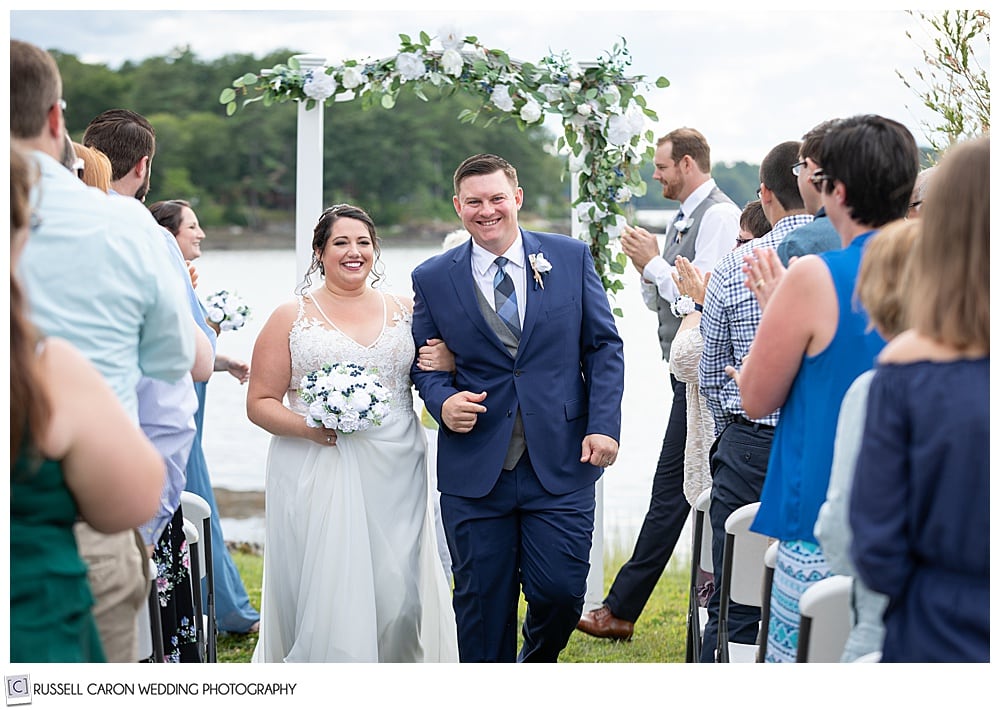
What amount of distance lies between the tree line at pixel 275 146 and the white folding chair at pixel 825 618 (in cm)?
936

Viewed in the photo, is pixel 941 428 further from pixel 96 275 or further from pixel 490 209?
pixel 490 209

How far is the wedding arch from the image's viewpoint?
462cm

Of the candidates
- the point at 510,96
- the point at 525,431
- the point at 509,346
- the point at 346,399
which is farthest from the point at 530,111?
the point at 346,399

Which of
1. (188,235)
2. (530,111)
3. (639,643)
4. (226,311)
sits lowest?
(639,643)

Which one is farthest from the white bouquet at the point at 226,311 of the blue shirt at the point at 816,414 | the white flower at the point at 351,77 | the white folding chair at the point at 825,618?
the white folding chair at the point at 825,618

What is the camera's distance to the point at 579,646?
4.93m

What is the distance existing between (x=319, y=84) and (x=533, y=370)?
1.65 metres

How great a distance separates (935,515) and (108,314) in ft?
5.56

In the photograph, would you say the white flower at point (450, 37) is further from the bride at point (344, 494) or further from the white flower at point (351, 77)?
the bride at point (344, 494)

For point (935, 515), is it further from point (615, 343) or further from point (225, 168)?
point (225, 168)

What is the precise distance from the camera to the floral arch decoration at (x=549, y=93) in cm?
462

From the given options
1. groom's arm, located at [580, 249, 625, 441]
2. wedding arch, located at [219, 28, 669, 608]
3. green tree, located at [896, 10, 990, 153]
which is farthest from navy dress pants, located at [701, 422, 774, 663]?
green tree, located at [896, 10, 990, 153]

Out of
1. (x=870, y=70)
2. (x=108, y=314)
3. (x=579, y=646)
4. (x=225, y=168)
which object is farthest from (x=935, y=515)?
(x=225, y=168)

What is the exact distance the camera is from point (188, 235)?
4.86m
